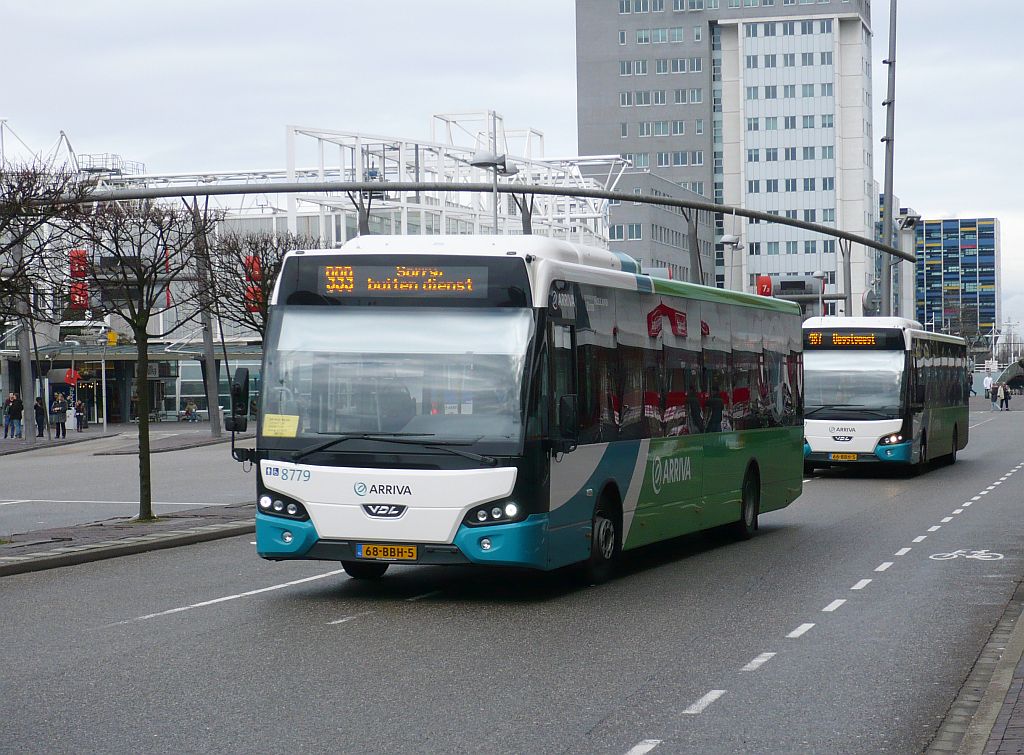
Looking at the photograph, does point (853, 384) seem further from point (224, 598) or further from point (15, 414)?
point (15, 414)

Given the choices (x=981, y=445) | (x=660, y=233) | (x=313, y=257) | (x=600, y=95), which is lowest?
(x=981, y=445)

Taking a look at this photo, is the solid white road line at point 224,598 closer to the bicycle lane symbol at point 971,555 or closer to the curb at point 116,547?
the curb at point 116,547

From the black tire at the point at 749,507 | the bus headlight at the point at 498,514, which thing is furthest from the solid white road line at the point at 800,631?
the black tire at the point at 749,507

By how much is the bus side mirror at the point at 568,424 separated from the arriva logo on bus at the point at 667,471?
7.04 feet

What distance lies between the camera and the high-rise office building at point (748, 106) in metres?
147

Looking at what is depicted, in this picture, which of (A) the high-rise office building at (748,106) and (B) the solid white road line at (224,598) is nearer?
(B) the solid white road line at (224,598)

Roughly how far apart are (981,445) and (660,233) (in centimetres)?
9239

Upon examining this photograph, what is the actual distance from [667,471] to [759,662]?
18.6 ft

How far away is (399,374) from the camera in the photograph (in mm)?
12203

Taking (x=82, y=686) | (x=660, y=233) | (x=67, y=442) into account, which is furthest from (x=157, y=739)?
(x=660, y=233)

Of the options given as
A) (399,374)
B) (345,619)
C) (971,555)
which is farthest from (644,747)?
(971,555)

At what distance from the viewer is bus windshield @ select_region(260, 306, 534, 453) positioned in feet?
39.7

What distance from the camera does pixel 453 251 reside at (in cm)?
1262

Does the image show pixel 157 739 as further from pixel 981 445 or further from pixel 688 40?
pixel 688 40
